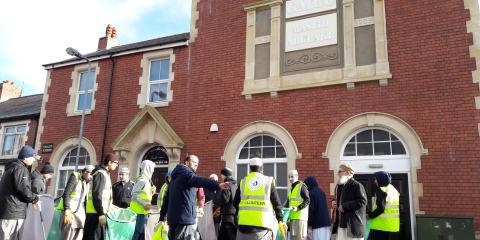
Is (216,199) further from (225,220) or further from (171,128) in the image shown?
(171,128)

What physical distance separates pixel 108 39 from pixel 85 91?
16.5 ft

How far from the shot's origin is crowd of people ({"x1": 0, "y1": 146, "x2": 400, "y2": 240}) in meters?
4.90

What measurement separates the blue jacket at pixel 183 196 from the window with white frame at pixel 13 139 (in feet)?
43.7

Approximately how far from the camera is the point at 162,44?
12695mm

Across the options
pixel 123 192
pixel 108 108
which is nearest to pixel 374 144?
pixel 123 192

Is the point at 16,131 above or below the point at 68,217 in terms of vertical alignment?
above

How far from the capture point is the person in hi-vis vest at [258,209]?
497cm

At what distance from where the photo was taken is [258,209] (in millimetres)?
5008

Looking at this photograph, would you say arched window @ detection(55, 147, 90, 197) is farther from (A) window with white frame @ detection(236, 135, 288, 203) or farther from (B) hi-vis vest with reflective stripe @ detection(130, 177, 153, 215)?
(B) hi-vis vest with reflective stripe @ detection(130, 177, 153, 215)

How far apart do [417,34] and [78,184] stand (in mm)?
8094

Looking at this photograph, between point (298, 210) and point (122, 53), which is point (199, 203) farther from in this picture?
point (122, 53)

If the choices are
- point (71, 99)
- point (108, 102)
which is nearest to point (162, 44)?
point (108, 102)

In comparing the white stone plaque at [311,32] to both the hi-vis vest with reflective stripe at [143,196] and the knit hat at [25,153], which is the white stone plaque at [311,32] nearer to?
the hi-vis vest with reflective stripe at [143,196]

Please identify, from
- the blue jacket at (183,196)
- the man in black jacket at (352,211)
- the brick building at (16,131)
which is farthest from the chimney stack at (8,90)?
the man in black jacket at (352,211)
